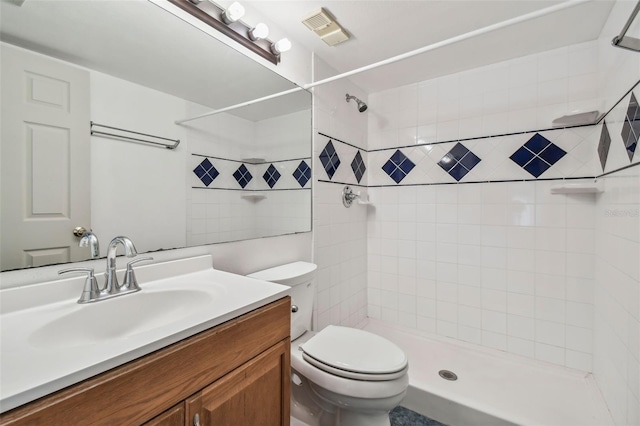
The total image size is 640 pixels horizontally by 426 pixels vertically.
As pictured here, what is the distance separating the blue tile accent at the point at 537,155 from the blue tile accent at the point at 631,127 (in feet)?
1.77

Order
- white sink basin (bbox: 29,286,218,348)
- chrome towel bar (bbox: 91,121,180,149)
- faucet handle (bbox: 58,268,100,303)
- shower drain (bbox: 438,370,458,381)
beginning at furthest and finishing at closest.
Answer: shower drain (bbox: 438,370,458,381), chrome towel bar (bbox: 91,121,180,149), faucet handle (bbox: 58,268,100,303), white sink basin (bbox: 29,286,218,348)

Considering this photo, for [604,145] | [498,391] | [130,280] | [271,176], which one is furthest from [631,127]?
[130,280]

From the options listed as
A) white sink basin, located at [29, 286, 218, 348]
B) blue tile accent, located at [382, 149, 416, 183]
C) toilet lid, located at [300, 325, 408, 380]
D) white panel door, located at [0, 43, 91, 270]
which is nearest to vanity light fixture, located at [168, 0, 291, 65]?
white panel door, located at [0, 43, 91, 270]

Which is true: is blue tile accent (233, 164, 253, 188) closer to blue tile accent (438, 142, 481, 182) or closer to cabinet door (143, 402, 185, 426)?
cabinet door (143, 402, 185, 426)

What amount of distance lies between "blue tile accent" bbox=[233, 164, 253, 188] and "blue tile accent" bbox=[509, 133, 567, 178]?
179 cm

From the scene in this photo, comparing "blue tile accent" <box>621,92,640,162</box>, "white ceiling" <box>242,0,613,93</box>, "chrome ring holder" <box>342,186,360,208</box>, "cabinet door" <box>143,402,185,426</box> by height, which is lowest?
"cabinet door" <box>143,402,185,426</box>

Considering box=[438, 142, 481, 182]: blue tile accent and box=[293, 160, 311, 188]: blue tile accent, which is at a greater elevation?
box=[438, 142, 481, 182]: blue tile accent

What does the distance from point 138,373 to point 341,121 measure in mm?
1943

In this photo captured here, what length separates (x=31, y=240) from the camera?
81cm

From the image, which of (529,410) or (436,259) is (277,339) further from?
Answer: (436,259)

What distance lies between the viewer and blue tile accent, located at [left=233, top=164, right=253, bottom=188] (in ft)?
→ 4.70

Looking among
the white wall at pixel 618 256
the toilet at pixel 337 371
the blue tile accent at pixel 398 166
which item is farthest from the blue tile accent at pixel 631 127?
the toilet at pixel 337 371

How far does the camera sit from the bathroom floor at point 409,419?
1501 mm

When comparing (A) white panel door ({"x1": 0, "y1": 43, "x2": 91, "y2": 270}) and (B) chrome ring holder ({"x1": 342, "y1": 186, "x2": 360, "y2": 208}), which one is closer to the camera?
(A) white panel door ({"x1": 0, "y1": 43, "x2": 91, "y2": 270})
